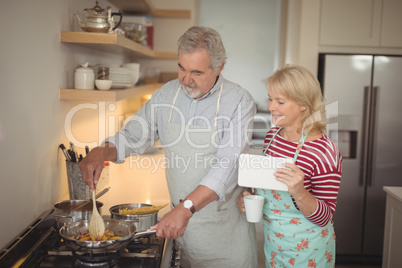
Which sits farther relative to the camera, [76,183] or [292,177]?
[76,183]

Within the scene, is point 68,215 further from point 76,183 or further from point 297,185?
point 297,185

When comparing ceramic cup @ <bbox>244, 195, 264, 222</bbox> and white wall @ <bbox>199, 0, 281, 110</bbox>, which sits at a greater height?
white wall @ <bbox>199, 0, 281, 110</bbox>

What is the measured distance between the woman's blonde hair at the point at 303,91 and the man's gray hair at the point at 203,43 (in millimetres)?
235

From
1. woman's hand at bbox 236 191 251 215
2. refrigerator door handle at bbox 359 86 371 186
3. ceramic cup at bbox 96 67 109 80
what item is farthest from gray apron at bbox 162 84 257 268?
refrigerator door handle at bbox 359 86 371 186

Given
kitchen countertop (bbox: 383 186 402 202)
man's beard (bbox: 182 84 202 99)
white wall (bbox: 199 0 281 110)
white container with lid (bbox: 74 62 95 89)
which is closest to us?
man's beard (bbox: 182 84 202 99)

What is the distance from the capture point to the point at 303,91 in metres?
1.60

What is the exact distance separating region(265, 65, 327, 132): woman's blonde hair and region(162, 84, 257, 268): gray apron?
0.94 feet

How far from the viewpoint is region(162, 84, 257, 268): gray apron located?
69.0 inches

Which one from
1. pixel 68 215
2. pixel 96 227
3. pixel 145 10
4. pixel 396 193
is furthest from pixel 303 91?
pixel 145 10

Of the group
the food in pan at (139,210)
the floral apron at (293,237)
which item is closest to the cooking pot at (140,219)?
the food in pan at (139,210)

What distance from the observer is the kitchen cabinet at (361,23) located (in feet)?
11.5

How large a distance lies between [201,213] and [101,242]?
0.55 meters

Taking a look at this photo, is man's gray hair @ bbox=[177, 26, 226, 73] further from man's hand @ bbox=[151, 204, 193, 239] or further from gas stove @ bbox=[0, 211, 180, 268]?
gas stove @ bbox=[0, 211, 180, 268]

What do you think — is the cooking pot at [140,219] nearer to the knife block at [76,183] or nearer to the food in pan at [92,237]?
the food in pan at [92,237]
